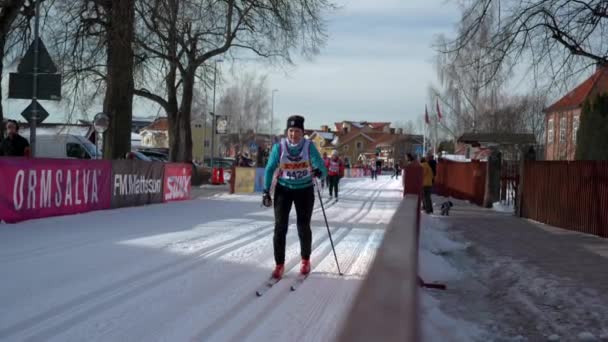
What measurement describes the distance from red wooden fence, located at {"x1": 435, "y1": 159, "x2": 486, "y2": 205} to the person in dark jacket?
15005 mm

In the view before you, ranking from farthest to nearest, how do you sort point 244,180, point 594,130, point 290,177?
1. point 594,130
2. point 244,180
3. point 290,177

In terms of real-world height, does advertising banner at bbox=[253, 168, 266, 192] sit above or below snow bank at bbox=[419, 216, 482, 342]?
above

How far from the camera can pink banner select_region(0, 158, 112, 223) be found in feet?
38.6

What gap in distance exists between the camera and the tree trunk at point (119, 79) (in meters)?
17.0

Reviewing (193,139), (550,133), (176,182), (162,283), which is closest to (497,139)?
(176,182)

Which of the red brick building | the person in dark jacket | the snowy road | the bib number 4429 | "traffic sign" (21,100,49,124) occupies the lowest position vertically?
the snowy road

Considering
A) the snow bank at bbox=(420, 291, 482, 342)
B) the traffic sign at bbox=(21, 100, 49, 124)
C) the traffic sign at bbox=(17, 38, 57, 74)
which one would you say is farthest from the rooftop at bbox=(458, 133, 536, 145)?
the snow bank at bbox=(420, 291, 482, 342)

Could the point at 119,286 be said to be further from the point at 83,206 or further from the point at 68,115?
the point at 68,115

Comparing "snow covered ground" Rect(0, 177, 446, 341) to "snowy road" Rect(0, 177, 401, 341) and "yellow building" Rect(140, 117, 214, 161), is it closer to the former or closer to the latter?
"snowy road" Rect(0, 177, 401, 341)

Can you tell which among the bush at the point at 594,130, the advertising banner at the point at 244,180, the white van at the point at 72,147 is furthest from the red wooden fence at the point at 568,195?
the white van at the point at 72,147

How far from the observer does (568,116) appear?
41.5 m

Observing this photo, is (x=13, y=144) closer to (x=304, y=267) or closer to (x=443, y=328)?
(x=304, y=267)

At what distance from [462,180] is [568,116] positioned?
18180 mm

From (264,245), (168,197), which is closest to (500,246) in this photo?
(264,245)
